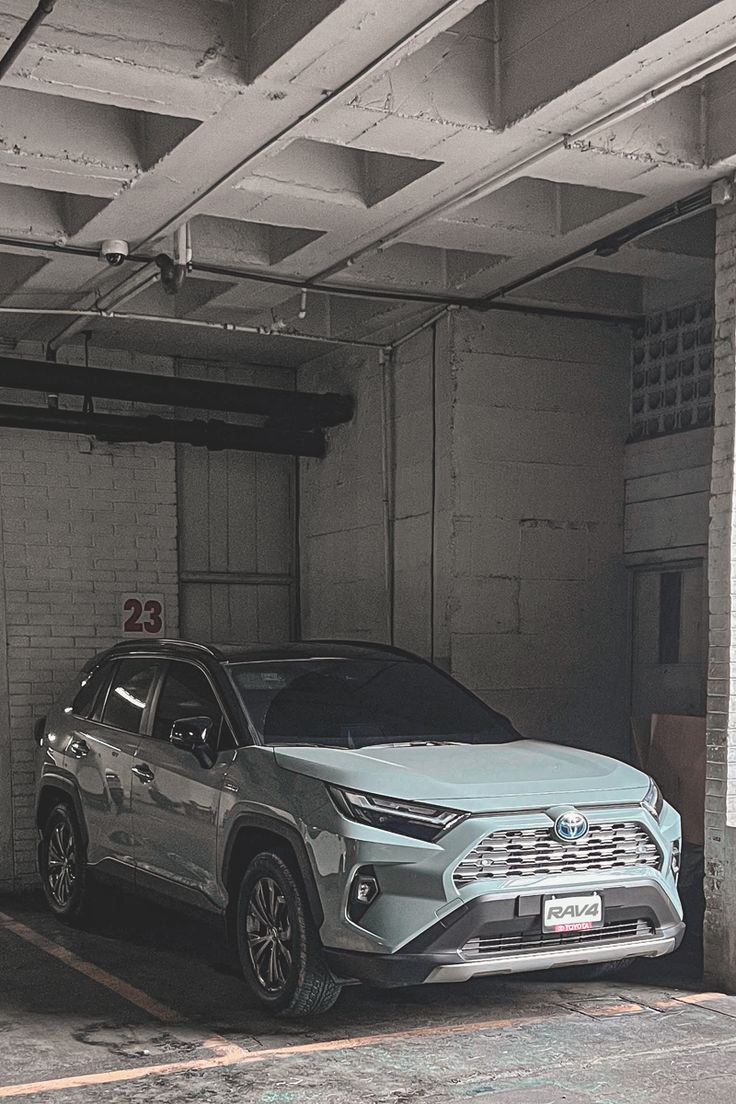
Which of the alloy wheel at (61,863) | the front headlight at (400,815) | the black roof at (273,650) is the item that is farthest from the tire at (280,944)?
the alloy wheel at (61,863)

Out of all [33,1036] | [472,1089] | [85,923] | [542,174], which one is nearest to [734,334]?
[542,174]

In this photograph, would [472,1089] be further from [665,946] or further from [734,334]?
[734,334]

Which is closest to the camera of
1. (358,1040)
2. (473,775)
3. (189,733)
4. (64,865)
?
(358,1040)

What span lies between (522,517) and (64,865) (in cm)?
383

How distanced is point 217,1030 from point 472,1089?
1.35m

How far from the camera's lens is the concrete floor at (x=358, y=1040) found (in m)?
5.08

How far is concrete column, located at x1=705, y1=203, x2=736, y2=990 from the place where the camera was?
21.2 ft

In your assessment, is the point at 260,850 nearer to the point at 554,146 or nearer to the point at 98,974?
the point at 98,974

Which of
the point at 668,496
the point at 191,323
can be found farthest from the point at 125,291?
the point at 668,496

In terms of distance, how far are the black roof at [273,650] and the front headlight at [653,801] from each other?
6.07 ft

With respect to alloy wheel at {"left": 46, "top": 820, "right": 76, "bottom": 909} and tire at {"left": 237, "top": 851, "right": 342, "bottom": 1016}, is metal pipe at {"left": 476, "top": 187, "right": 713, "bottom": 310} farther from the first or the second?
alloy wheel at {"left": 46, "top": 820, "right": 76, "bottom": 909}

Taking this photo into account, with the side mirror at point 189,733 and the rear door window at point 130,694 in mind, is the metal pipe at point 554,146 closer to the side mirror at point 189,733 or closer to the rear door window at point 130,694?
the rear door window at point 130,694

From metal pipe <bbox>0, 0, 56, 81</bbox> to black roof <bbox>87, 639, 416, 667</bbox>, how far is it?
324 centimetres

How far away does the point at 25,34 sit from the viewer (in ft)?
16.1
